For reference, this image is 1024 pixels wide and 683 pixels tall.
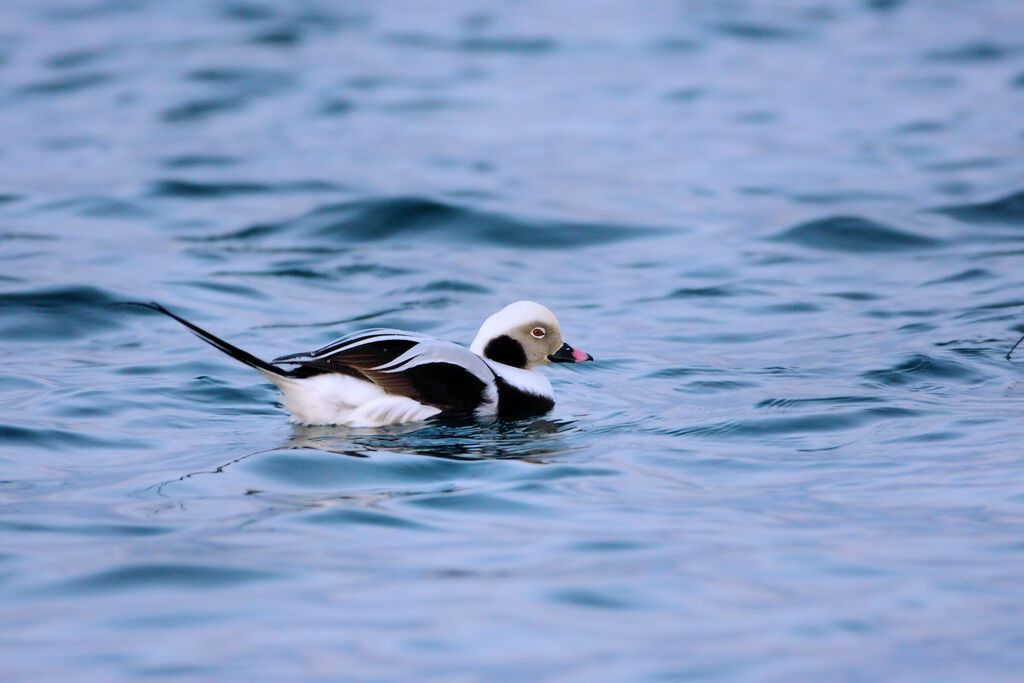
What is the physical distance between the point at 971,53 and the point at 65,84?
10598 millimetres

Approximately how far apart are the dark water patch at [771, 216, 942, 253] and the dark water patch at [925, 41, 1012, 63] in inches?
280

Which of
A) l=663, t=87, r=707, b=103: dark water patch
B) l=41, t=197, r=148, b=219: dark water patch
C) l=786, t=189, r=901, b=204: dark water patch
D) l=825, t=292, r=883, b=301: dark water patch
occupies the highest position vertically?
l=663, t=87, r=707, b=103: dark water patch

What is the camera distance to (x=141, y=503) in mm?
5238

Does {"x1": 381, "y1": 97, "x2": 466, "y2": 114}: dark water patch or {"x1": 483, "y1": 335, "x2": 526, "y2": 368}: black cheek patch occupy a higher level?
{"x1": 381, "y1": 97, "x2": 466, "y2": 114}: dark water patch

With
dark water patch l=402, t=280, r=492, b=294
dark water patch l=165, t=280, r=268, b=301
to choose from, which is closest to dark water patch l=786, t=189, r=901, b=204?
dark water patch l=402, t=280, r=492, b=294

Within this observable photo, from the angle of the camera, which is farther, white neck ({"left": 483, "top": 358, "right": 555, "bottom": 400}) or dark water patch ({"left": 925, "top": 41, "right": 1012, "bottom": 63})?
dark water patch ({"left": 925, "top": 41, "right": 1012, "bottom": 63})

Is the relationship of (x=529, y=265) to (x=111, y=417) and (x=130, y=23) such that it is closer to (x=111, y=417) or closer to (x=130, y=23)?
(x=111, y=417)

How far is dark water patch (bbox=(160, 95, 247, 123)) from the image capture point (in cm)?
1553

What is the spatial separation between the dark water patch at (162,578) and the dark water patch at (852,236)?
292 inches

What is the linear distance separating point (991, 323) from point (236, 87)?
10.2 meters

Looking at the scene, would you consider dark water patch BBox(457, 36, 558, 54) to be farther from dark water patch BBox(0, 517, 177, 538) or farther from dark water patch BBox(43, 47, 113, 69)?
dark water patch BBox(0, 517, 177, 538)

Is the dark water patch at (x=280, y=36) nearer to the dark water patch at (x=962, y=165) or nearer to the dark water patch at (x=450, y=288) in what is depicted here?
the dark water patch at (x=962, y=165)

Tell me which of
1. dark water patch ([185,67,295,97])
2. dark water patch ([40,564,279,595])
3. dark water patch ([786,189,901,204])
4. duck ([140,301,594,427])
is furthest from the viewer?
dark water patch ([185,67,295,97])

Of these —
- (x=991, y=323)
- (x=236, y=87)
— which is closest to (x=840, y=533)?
(x=991, y=323)
